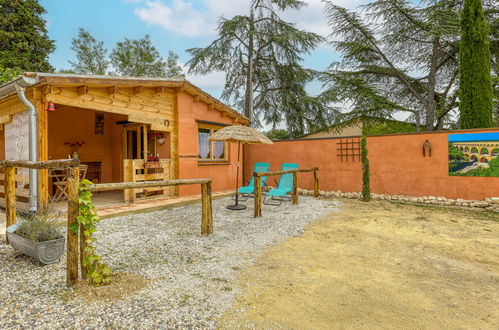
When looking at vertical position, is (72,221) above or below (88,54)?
below

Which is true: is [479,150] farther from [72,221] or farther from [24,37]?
[24,37]

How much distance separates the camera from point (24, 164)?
3.35 m

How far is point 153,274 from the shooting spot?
2.90m

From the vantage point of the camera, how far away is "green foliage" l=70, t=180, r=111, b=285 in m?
2.49

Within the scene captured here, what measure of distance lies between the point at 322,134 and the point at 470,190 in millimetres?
9179

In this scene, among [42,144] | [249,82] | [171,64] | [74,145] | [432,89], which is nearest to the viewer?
[42,144]

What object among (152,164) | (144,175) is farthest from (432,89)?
(144,175)

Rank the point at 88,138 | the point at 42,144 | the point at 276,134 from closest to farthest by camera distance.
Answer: the point at 42,144, the point at 88,138, the point at 276,134

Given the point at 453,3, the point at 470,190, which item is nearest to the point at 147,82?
the point at 470,190

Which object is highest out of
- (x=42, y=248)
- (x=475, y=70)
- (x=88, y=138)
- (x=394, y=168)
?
(x=475, y=70)

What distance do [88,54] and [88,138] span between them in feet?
58.3

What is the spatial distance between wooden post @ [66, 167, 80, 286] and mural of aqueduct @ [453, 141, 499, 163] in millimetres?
8227

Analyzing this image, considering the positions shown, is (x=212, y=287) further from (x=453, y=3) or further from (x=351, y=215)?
(x=453, y=3)

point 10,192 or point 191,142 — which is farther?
point 191,142
